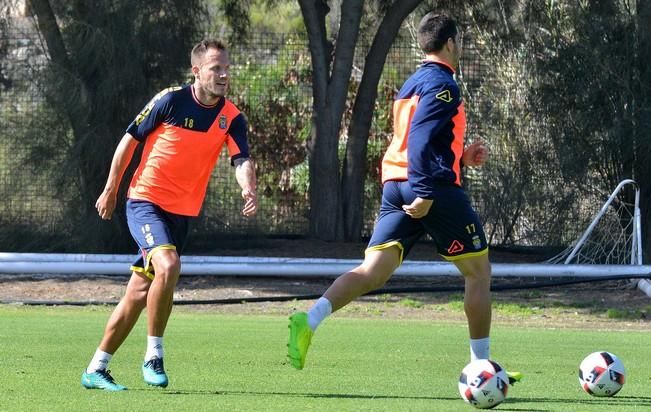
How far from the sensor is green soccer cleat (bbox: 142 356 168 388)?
6.82 meters

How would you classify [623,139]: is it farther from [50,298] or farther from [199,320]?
[50,298]

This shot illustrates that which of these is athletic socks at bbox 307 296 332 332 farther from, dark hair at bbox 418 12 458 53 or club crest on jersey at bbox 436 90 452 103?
dark hair at bbox 418 12 458 53

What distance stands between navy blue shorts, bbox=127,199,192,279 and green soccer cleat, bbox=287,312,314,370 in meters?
0.94

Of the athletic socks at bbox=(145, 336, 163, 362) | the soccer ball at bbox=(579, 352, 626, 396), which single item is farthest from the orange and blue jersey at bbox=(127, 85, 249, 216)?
the soccer ball at bbox=(579, 352, 626, 396)

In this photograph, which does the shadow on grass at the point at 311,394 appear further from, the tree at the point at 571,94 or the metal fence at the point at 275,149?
the metal fence at the point at 275,149

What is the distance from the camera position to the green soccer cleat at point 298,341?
6469mm

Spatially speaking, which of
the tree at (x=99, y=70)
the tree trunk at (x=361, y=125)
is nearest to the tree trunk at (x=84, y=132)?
the tree at (x=99, y=70)

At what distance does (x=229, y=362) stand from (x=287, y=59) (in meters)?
10.6

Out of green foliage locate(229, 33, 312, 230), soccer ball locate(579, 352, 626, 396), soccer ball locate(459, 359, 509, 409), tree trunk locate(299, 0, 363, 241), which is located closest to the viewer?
soccer ball locate(459, 359, 509, 409)

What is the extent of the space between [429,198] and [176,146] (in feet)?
5.29

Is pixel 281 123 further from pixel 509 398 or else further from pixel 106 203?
pixel 509 398

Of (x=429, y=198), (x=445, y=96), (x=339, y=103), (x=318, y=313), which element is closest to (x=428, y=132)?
(x=445, y=96)

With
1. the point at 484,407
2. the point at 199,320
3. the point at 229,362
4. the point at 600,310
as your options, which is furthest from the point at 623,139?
the point at 484,407

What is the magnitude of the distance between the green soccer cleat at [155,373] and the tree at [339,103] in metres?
10.9
